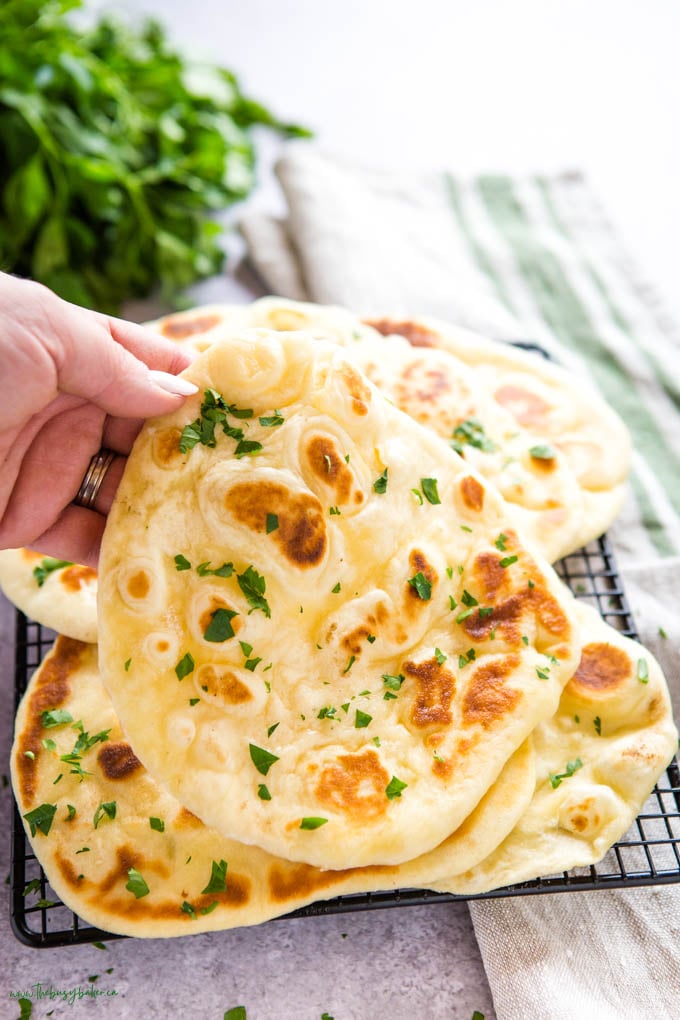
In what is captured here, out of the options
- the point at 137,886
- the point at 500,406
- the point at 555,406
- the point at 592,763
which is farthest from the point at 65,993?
the point at 555,406

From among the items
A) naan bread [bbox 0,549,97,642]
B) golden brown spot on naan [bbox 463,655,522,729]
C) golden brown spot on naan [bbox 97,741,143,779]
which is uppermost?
golden brown spot on naan [bbox 463,655,522,729]

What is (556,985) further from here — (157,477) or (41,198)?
(41,198)

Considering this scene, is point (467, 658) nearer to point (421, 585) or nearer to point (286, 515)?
point (421, 585)

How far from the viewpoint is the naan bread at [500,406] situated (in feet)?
10.4

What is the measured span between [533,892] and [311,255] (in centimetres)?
313

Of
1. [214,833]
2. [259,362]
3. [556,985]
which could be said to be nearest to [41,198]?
[259,362]

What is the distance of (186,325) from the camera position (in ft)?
12.4

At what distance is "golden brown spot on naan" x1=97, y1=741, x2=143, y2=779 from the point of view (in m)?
2.66

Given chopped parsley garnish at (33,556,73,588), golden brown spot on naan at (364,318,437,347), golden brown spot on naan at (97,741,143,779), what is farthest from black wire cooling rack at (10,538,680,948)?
golden brown spot on naan at (364,318,437,347)

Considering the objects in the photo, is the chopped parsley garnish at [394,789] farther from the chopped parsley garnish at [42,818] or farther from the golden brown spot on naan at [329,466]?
the chopped parsley garnish at [42,818]

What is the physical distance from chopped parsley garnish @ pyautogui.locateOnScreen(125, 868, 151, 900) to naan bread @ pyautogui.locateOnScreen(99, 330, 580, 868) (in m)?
0.33

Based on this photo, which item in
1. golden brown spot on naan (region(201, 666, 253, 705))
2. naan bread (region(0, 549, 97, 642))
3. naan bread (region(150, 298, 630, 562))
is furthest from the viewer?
naan bread (region(150, 298, 630, 562))

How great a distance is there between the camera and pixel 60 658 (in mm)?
2930

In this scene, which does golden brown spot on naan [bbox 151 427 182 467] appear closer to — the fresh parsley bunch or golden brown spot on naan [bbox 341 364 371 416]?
golden brown spot on naan [bbox 341 364 371 416]
